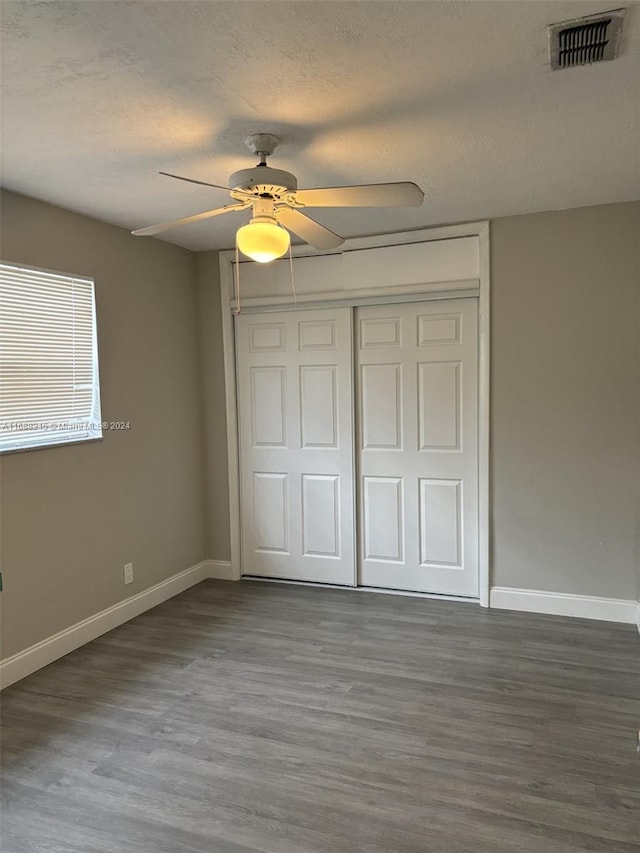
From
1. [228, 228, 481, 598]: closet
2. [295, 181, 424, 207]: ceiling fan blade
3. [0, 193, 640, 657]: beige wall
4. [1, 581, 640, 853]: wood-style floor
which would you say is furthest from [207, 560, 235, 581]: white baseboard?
[295, 181, 424, 207]: ceiling fan blade

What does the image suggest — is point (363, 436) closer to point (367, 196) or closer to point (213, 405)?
point (213, 405)

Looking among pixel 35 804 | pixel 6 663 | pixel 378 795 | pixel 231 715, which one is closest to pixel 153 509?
pixel 6 663

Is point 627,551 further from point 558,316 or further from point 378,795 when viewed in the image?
point 378,795

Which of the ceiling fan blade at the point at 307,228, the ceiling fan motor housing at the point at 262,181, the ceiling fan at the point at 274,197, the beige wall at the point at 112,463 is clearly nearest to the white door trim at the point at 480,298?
the beige wall at the point at 112,463

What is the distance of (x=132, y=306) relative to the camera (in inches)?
147

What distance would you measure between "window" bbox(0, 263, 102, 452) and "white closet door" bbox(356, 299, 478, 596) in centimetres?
178

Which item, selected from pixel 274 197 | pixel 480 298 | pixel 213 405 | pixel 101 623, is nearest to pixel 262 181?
pixel 274 197

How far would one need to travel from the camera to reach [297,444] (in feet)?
14.2

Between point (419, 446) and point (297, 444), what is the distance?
0.91 metres

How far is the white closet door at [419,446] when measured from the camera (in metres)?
3.86

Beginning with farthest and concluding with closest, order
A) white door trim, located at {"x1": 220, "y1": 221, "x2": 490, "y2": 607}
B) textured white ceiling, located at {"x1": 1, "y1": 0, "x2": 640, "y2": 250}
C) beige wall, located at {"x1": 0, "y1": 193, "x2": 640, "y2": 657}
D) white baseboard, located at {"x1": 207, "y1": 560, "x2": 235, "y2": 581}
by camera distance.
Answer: white baseboard, located at {"x1": 207, "y1": 560, "x2": 235, "y2": 581}, white door trim, located at {"x1": 220, "y1": 221, "x2": 490, "y2": 607}, beige wall, located at {"x1": 0, "y1": 193, "x2": 640, "y2": 657}, textured white ceiling, located at {"x1": 1, "y1": 0, "x2": 640, "y2": 250}

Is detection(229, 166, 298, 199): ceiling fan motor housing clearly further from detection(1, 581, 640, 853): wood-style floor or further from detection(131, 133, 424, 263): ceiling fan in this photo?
detection(1, 581, 640, 853): wood-style floor

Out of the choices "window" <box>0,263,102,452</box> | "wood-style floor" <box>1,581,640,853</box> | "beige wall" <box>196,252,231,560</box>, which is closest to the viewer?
"wood-style floor" <box>1,581,640,853</box>

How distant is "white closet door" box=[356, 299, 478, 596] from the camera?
386 centimetres
